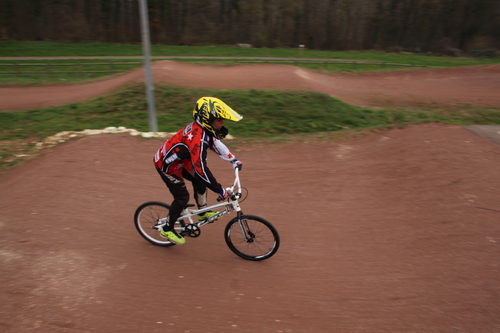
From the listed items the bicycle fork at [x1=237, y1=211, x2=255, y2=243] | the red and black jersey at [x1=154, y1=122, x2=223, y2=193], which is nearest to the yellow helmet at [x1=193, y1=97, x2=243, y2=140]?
the red and black jersey at [x1=154, y1=122, x2=223, y2=193]

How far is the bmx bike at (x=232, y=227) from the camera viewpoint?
18.0 ft

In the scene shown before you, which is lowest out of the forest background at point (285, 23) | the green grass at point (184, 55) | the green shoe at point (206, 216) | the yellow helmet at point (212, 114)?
the green shoe at point (206, 216)

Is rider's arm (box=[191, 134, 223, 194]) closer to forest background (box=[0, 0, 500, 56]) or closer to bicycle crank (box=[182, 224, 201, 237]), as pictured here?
bicycle crank (box=[182, 224, 201, 237])

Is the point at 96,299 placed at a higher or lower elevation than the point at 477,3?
lower

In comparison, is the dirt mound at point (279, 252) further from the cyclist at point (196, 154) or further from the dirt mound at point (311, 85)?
the dirt mound at point (311, 85)

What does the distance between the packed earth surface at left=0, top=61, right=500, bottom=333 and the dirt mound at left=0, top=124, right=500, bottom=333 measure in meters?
0.02

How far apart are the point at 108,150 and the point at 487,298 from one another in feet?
28.8

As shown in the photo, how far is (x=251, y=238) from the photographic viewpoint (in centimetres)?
566

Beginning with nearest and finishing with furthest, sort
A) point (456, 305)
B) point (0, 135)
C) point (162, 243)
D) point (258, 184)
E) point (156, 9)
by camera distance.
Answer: point (456, 305)
point (162, 243)
point (258, 184)
point (0, 135)
point (156, 9)

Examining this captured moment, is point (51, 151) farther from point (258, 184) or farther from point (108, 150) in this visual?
point (258, 184)

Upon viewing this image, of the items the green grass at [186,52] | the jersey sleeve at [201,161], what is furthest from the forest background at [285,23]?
the jersey sleeve at [201,161]

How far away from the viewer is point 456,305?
4.68 m

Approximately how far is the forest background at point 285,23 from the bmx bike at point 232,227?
3572 cm

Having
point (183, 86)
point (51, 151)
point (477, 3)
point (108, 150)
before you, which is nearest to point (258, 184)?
point (108, 150)
